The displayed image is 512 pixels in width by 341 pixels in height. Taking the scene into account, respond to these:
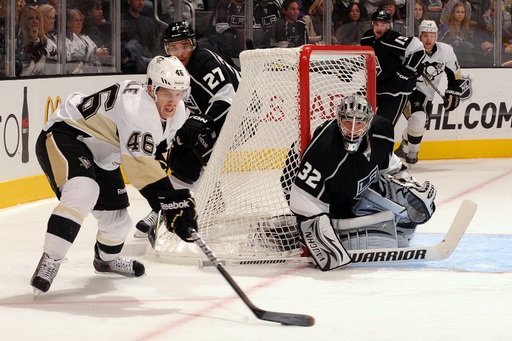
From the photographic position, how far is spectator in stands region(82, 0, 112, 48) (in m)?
7.49

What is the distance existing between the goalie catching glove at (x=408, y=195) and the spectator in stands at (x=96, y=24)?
3156 mm

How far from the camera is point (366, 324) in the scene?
363cm

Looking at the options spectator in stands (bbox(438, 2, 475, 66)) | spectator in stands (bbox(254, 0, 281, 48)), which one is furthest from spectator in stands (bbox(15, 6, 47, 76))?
spectator in stands (bbox(438, 2, 475, 66))

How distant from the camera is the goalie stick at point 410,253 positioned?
181 inches

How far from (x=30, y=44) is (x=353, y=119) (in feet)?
9.86

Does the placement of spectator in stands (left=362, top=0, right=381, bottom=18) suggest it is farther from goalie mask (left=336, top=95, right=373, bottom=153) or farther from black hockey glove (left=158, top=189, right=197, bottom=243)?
black hockey glove (left=158, top=189, right=197, bottom=243)

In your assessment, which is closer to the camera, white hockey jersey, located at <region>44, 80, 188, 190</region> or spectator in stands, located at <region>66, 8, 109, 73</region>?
white hockey jersey, located at <region>44, 80, 188, 190</region>

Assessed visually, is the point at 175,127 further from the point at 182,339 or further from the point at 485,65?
the point at 485,65

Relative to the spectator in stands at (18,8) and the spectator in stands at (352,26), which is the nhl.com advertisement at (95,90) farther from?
the spectator in stands at (352,26)

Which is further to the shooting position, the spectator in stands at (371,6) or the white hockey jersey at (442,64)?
the spectator in stands at (371,6)

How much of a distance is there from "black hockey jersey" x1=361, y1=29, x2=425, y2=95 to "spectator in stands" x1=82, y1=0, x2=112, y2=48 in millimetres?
1846

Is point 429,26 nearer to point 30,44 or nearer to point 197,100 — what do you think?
point 30,44

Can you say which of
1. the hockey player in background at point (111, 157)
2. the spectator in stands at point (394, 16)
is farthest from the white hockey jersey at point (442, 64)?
the hockey player in background at point (111, 157)

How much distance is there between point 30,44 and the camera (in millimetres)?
6836
